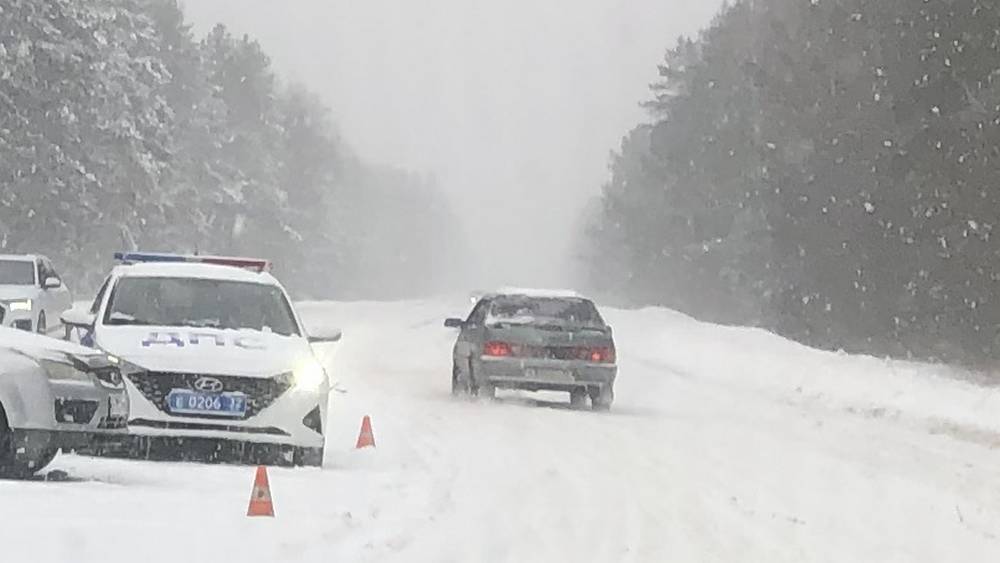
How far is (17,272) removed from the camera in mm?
29203

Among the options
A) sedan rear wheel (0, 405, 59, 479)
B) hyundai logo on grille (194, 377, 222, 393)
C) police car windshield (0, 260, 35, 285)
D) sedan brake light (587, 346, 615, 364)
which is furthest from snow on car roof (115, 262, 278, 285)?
police car windshield (0, 260, 35, 285)

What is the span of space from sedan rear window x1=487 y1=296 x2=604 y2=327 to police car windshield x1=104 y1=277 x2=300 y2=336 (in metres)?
8.27

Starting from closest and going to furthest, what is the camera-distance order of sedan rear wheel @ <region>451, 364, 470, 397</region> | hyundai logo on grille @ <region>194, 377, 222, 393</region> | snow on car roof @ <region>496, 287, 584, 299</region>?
hyundai logo on grille @ <region>194, 377, 222, 393</region>, sedan rear wheel @ <region>451, 364, 470, 397</region>, snow on car roof @ <region>496, 287, 584, 299</region>

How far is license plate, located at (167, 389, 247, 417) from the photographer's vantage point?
37.6 feet

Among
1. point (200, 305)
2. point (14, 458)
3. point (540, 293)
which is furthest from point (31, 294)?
point (14, 458)

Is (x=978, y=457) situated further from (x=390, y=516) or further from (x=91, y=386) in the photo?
(x=91, y=386)

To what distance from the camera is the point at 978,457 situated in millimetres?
16219

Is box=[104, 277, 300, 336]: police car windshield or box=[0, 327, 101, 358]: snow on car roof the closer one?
box=[0, 327, 101, 358]: snow on car roof

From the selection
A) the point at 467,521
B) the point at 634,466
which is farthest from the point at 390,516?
the point at 634,466

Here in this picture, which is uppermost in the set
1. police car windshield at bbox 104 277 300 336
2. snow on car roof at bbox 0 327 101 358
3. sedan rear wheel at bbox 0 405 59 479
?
police car windshield at bbox 104 277 300 336

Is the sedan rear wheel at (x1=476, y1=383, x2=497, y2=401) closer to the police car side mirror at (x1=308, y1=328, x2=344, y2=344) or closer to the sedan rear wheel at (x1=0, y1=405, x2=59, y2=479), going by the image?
the police car side mirror at (x1=308, y1=328, x2=344, y2=344)

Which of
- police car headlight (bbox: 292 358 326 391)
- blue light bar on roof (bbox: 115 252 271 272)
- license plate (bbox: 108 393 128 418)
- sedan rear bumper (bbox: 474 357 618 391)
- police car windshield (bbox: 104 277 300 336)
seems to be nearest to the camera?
license plate (bbox: 108 393 128 418)

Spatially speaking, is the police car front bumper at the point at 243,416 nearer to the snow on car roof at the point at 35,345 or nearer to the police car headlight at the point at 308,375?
the police car headlight at the point at 308,375

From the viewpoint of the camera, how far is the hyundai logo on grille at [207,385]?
11531 mm
